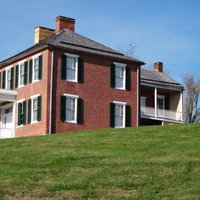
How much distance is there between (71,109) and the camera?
35.2 m

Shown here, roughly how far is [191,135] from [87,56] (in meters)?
17.2

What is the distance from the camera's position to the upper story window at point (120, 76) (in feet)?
125

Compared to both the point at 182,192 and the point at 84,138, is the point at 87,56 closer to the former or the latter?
the point at 84,138

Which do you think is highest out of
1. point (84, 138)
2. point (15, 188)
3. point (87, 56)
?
point (87, 56)

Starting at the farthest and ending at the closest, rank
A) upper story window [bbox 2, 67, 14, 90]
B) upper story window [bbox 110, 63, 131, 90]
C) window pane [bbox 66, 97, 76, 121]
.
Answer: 1. upper story window [bbox 2, 67, 14, 90]
2. upper story window [bbox 110, 63, 131, 90]
3. window pane [bbox 66, 97, 76, 121]

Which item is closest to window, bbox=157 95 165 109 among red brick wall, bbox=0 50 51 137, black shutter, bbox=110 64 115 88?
black shutter, bbox=110 64 115 88

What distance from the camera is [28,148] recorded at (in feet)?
67.7

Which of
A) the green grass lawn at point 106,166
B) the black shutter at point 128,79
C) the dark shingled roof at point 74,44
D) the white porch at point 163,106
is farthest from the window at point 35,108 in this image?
the green grass lawn at point 106,166

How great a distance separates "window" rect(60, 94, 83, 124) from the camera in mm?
34781

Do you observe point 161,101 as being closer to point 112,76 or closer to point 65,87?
point 112,76

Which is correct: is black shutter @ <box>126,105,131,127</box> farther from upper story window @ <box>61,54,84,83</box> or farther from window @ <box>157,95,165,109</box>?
window @ <box>157,95,165,109</box>

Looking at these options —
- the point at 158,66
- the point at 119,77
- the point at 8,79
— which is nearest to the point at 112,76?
the point at 119,77

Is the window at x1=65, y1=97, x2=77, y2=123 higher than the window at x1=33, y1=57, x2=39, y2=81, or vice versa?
the window at x1=33, y1=57, x2=39, y2=81

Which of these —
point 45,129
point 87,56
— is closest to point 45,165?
point 45,129
